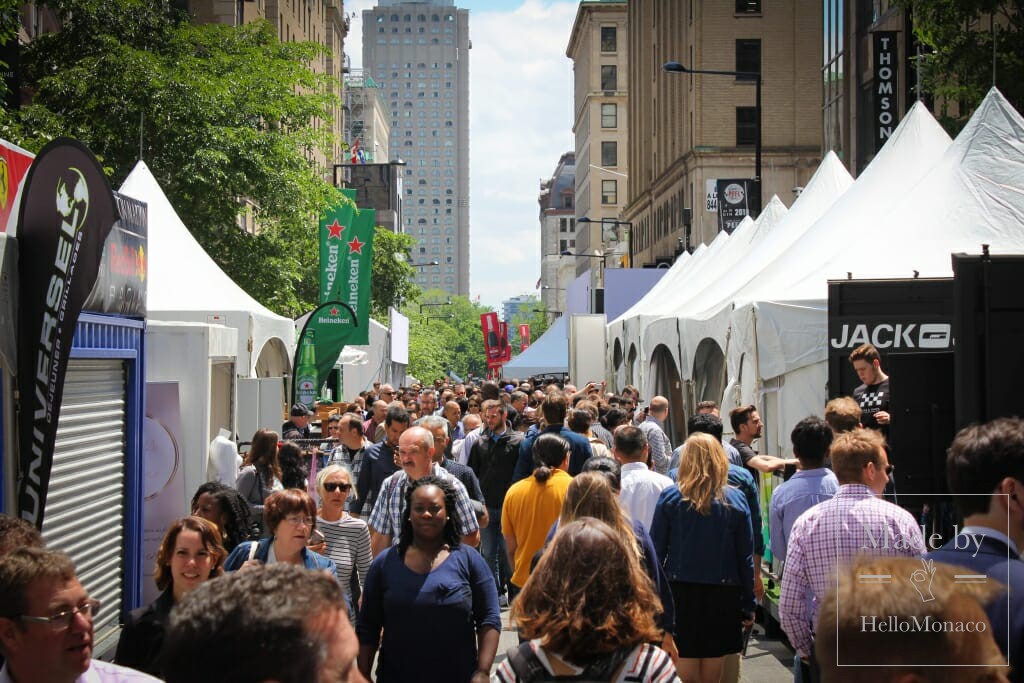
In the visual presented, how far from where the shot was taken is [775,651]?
917 centimetres

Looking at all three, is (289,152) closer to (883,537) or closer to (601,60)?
(883,537)

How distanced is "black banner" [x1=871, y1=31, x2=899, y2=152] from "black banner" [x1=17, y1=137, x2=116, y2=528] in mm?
22805

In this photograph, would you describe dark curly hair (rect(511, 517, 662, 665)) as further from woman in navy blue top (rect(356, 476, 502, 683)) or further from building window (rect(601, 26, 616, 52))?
building window (rect(601, 26, 616, 52))

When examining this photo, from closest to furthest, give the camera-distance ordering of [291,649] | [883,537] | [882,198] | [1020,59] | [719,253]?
1. [291,649]
2. [883,537]
3. [882,198]
4. [1020,59]
5. [719,253]

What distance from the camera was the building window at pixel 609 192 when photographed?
11550 centimetres

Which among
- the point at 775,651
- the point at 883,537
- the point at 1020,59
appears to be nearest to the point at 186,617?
the point at 883,537

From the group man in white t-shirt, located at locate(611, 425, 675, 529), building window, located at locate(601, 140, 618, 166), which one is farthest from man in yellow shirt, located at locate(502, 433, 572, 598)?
building window, located at locate(601, 140, 618, 166)

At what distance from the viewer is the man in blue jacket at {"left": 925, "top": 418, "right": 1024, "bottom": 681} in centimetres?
354

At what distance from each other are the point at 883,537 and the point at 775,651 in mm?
4023

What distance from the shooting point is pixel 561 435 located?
10.5 metres

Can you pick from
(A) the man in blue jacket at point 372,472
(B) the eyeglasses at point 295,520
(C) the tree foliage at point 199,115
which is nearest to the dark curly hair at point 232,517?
(B) the eyeglasses at point 295,520

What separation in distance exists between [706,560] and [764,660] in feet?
9.07

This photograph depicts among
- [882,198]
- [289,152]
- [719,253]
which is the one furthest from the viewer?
[289,152]

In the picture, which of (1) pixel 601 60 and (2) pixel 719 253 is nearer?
(2) pixel 719 253
